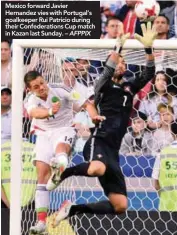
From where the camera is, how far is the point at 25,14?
2.52m

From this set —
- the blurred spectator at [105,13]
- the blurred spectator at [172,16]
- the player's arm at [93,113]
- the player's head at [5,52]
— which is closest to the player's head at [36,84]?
the player's arm at [93,113]

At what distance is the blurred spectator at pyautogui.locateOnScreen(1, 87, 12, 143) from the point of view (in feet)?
9.81

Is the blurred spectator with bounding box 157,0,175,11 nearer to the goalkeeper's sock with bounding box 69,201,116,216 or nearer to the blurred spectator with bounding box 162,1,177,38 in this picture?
the blurred spectator with bounding box 162,1,177,38

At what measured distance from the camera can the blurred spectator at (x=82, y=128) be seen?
2.54m

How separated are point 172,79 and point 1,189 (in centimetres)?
93

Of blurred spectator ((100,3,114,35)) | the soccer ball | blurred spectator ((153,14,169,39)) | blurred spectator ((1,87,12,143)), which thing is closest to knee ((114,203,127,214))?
the soccer ball

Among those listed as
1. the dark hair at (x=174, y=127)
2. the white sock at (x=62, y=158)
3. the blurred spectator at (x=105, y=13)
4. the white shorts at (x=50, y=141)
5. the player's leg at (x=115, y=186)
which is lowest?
the player's leg at (x=115, y=186)

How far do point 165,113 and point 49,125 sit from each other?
506mm

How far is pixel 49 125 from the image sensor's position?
8.54ft

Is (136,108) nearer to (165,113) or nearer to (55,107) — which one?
(165,113)

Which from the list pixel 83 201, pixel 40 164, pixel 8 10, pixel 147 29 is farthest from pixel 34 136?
pixel 147 29

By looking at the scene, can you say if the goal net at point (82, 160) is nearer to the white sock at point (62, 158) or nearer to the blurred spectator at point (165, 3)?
the white sock at point (62, 158)

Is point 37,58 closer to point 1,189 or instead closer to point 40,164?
point 40,164

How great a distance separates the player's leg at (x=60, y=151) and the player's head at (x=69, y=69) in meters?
0.22
